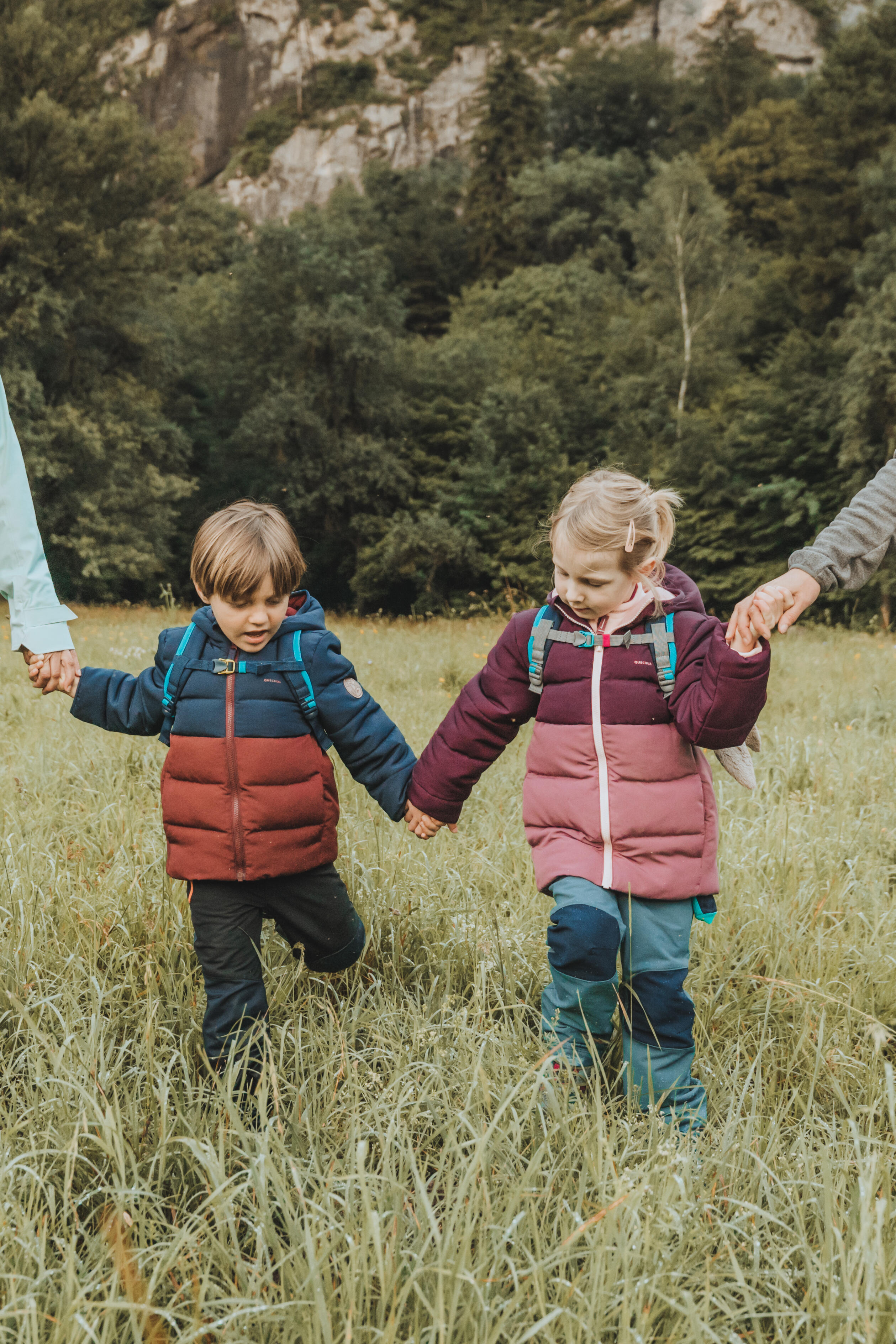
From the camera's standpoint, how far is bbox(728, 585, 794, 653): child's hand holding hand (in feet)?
5.89

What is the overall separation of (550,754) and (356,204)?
42.6 metres

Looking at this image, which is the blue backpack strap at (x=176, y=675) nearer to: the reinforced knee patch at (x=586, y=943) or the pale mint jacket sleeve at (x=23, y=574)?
the pale mint jacket sleeve at (x=23, y=574)

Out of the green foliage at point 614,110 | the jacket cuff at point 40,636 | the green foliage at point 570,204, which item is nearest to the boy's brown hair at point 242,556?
the jacket cuff at point 40,636

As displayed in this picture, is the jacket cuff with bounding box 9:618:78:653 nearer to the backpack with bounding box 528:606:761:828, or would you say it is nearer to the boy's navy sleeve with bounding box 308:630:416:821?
the boy's navy sleeve with bounding box 308:630:416:821

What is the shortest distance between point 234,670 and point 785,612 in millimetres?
1205

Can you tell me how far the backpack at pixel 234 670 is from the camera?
214 cm

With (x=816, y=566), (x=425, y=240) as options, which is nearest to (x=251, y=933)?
(x=816, y=566)

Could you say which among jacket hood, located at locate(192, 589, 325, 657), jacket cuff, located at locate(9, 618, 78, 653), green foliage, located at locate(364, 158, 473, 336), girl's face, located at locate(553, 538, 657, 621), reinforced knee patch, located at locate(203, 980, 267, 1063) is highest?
green foliage, located at locate(364, 158, 473, 336)

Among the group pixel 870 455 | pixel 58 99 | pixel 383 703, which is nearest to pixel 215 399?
pixel 58 99

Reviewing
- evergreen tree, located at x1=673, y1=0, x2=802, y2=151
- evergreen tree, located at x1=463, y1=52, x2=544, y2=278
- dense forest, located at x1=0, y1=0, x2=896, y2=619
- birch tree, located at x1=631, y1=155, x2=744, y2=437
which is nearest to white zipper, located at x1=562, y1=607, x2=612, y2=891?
dense forest, located at x1=0, y1=0, x2=896, y2=619

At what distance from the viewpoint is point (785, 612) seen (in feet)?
6.06

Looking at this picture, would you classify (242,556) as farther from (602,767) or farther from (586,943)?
(586,943)

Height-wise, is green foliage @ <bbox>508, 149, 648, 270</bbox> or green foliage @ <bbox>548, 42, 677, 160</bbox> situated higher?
green foliage @ <bbox>548, 42, 677, 160</bbox>

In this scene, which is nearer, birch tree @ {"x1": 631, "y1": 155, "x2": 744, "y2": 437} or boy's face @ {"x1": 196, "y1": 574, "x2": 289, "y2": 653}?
boy's face @ {"x1": 196, "y1": 574, "x2": 289, "y2": 653}
